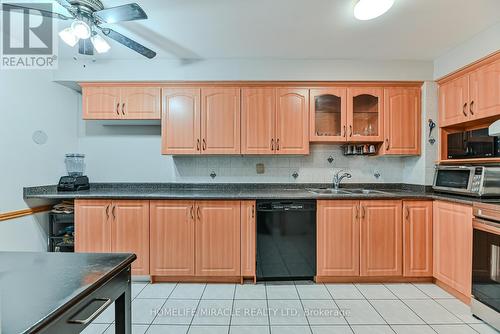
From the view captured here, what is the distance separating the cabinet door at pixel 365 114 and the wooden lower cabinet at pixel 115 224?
8.03ft

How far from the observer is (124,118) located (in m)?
3.03

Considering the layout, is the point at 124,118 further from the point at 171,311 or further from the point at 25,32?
the point at 171,311

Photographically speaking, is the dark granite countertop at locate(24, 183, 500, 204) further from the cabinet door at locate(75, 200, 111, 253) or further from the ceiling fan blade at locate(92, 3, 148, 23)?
the ceiling fan blade at locate(92, 3, 148, 23)

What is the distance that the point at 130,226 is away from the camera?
2.75m

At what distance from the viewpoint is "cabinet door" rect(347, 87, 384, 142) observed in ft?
10.0

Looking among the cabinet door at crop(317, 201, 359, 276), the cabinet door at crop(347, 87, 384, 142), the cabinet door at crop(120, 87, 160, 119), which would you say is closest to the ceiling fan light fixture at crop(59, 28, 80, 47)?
the cabinet door at crop(120, 87, 160, 119)

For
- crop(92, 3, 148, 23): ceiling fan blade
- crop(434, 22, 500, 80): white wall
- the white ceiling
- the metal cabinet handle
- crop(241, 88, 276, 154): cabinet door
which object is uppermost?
the white ceiling

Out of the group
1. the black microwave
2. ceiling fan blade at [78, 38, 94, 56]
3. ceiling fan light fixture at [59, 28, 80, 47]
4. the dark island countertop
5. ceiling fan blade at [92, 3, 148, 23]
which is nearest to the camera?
the dark island countertop

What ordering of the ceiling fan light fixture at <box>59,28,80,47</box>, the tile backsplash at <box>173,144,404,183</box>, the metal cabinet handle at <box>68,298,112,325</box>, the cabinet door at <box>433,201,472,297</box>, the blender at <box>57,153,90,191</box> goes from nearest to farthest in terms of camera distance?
the metal cabinet handle at <box>68,298,112,325</box>, the ceiling fan light fixture at <box>59,28,80,47</box>, the cabinet door at <box>433,201,472,297</box>, the blender at <box>57,153,90,191</box>, the tile backsplash at <box>173,144,404,183</box>

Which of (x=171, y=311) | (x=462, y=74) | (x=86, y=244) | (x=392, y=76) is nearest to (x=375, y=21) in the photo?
(x=392, y=76)

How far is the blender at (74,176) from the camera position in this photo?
3.01 m

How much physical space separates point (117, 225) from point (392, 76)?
3.41 metres

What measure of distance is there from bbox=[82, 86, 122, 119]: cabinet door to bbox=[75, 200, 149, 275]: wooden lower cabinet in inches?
39.6

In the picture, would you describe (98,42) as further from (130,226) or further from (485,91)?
(485,91)
